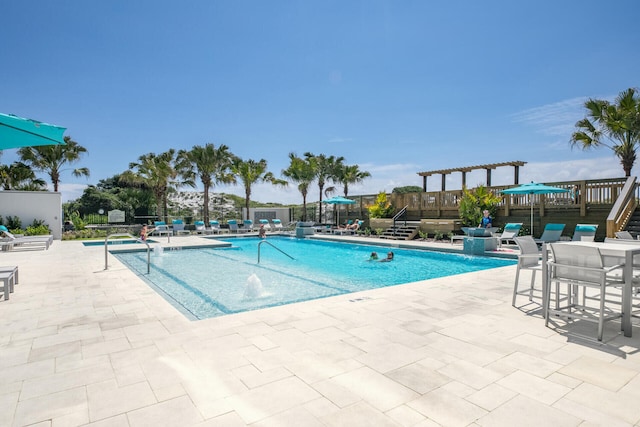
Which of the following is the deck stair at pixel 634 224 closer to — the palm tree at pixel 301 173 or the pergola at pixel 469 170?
the pergola at pixel 469 170

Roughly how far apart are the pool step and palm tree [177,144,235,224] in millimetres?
10886

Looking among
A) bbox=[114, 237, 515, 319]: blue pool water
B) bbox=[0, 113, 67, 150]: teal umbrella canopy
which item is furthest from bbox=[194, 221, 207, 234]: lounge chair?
bbox=[0, 113, 67, 150]: teal umbrella canopy

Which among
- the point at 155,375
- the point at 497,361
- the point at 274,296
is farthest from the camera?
the point at 274,296

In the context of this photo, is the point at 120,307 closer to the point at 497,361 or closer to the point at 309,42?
the point at 497,361

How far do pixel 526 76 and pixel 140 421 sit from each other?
14059mm

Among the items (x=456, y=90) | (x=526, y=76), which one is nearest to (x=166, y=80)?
(x=456, y=90)

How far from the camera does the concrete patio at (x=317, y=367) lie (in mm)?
1969

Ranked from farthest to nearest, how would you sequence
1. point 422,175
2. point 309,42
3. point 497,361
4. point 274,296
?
point 422,175, point 309,42, point 274,296, point 497,361

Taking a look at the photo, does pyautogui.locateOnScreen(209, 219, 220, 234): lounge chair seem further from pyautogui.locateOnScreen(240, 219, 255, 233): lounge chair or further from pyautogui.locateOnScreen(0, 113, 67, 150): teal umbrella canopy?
pyautogui.locateOnScreen(0, 113, 67, 150): teal umbrella canopy

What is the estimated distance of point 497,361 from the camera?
2.65 meters

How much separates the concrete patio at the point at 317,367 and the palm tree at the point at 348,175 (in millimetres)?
18632

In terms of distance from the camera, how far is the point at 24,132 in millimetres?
4301

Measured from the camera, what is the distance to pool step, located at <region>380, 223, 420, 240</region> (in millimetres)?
14653

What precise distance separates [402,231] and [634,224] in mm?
7551
